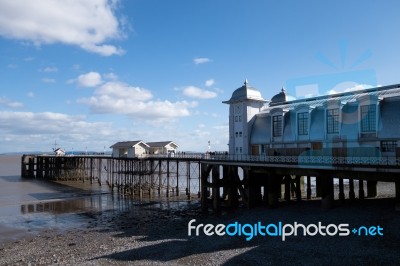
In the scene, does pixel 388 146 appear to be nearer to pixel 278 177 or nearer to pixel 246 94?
pixel 278 177

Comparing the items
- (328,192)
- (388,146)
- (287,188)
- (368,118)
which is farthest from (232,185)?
(388,146)

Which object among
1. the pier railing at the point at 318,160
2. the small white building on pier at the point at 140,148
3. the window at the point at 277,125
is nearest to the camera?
the pier railing at the point at 318,160

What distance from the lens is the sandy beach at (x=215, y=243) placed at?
15.0 m

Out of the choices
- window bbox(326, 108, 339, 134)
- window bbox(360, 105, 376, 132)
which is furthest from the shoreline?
window bbox(326, 108, 339, 134)

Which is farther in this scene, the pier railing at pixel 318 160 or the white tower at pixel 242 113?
the white tower at pixel 242 113

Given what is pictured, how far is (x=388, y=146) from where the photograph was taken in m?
20.8

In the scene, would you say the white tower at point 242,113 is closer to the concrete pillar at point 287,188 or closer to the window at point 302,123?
the concrete pillar at point 287,188

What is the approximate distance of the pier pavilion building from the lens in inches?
827

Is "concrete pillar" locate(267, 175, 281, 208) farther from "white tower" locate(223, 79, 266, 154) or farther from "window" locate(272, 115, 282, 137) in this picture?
"white tower" locate(223, 79, 266, 154)

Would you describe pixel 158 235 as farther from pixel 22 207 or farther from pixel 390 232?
pixel 22 207

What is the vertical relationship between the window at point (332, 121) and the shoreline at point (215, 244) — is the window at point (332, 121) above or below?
above

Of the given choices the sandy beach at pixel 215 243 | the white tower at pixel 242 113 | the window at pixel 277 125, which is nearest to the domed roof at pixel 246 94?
the white tower at pixel 242 113

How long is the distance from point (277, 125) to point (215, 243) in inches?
490

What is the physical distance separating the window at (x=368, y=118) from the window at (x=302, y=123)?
417 centimetres
